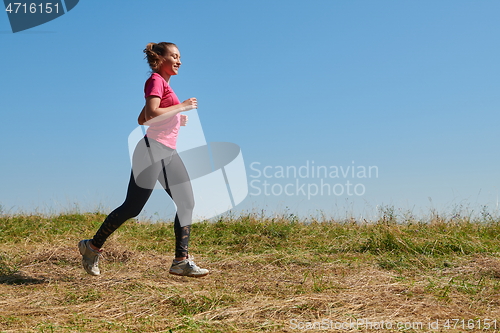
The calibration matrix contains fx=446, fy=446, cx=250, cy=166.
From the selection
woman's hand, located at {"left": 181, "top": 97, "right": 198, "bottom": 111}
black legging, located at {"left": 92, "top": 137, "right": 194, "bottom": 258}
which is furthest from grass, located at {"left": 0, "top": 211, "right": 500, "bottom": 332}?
woman's hand, located at {"left": 181, "top": 97, "right": 198, "bottom": 111}

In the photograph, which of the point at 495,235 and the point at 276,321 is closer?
the point at 276,321

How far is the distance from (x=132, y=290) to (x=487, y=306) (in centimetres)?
287

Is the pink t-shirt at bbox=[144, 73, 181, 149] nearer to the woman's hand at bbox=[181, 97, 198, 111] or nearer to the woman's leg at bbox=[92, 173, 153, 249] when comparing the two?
the woman's hand at bbox=[181, 97, 198, 111]

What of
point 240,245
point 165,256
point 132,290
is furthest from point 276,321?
point 240,245

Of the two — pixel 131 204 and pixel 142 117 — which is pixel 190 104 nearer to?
pixel 142 117

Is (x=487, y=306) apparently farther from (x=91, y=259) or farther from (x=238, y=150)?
(x=91, y=259)

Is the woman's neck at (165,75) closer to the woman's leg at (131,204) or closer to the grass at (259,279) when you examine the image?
the woman's leg at (131,204)

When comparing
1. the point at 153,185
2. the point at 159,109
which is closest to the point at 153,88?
the point at 159,109

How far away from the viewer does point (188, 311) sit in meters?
3.22

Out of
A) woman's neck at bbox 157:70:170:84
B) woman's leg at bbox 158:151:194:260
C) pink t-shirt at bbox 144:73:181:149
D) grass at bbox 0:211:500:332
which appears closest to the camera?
grass at bbox 0:211:500:332

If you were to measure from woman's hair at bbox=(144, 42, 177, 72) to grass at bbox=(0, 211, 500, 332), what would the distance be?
2.13m

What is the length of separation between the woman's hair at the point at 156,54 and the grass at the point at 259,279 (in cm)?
213

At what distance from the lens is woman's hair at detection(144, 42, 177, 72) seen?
4457mm

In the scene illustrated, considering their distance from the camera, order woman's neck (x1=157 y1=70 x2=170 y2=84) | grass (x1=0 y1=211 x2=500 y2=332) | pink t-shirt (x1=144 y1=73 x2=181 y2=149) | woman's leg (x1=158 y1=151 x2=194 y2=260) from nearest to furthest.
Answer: grass (x1=0 y1=211 x2=500 y2=332), pink t-shirt (x1=144 y1=73 x2=181 y2=149), woman's leg (x1=158 y1=151 x2=194 y2=260), woman's neck (x1=157 y1=70 x2=170 y2=84)
